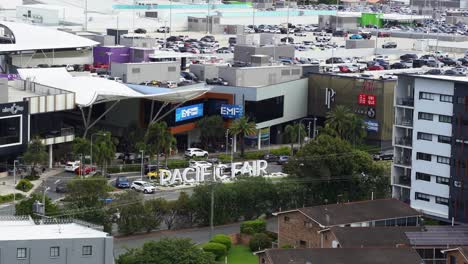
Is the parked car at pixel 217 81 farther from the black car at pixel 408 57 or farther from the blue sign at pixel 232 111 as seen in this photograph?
the black car at pixel 408 57

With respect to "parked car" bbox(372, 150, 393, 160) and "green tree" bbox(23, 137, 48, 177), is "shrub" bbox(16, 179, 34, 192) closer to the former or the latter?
"green tree" bbox(23, 137, 48, 177)

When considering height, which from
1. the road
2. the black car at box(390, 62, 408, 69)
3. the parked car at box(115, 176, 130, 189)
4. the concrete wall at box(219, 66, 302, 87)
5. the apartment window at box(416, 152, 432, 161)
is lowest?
the road

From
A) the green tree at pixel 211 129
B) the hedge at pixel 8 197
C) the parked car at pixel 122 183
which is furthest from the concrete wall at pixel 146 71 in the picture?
the hedge at pixel 8 197

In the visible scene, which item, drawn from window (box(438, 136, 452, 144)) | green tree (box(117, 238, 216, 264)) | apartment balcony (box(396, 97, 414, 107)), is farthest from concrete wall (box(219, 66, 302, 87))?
green tree (box(117, 238, 216, 264))

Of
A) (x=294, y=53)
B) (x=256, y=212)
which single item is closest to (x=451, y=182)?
(x=256, y=212)

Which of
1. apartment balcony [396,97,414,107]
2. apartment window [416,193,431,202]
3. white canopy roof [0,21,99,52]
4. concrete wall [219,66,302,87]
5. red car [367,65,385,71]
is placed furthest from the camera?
red car [367,65,385,71]

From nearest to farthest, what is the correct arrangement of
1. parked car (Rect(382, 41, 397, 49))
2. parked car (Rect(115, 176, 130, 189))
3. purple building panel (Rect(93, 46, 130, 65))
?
1. parked car (Rect(115, 176, 130, 189))
2. purple building panel (Rect(93, 46, 130, 65))
3. parked car (Rect(382, 41, 397, 49))

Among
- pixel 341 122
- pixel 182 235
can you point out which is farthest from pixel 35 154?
pixel 341 122
